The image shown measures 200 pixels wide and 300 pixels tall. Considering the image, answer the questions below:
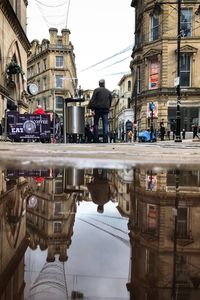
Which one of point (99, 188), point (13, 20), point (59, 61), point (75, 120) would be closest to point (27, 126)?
point (75, 120)

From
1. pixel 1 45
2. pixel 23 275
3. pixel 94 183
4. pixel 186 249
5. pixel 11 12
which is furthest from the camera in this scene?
pixel 11 12

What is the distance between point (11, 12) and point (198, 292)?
26383mm

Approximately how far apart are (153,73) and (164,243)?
41.5 metres

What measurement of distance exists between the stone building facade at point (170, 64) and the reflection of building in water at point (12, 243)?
3805 cm

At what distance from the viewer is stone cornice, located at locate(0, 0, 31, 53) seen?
77.1 feet

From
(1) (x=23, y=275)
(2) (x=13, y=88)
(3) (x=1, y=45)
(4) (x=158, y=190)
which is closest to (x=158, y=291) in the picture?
(1) (x=23, y=275)

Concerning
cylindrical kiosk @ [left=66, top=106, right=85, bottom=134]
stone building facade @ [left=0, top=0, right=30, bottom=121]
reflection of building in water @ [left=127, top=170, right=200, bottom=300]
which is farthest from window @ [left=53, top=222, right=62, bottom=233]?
stone building facade @ [left=0, top=0, right=30, bottom=121]

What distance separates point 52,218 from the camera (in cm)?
199

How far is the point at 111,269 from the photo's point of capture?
1287 millimetres

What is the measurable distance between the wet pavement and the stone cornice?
22047 millimetres

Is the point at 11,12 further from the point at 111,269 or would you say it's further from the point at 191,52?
the point at 111,269

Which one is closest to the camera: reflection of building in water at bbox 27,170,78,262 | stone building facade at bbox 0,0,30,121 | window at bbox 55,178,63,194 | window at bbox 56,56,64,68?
reflection of building in water at bbox 27,170,78,262

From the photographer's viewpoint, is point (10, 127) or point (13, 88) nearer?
point (10, 127)

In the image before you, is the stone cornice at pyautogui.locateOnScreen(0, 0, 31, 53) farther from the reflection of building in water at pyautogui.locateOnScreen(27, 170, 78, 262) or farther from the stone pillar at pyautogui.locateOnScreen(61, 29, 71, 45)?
the stone pillar at pyautogui.locateOnScreen(61, 29, 71, 45)
